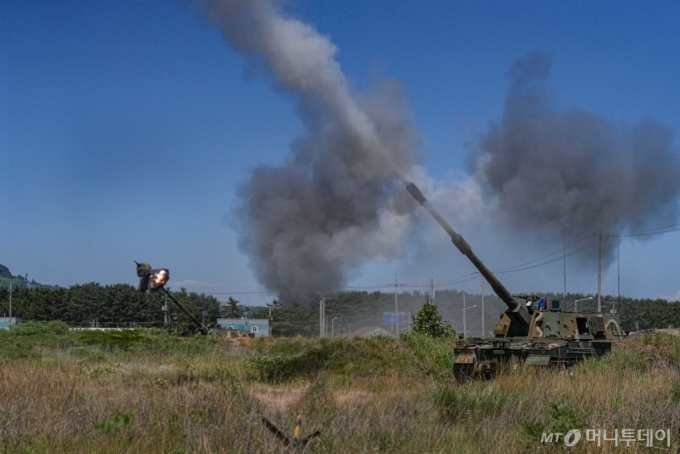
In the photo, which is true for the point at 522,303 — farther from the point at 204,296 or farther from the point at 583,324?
the point at 204,296

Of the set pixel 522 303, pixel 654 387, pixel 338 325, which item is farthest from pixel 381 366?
pixel 338 325

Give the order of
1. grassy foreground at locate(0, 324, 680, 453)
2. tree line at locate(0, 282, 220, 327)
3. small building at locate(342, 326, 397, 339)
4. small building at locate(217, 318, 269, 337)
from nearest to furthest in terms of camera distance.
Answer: grassy foreground at locate(0, 324, 680, 453) → small building at locate(342, 326, 397, 339) → tree line at locate(0, 282, 220, 327) → small building at locate(217, 318, 269, 337)

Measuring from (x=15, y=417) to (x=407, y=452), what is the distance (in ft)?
14.3

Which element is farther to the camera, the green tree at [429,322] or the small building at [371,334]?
the green tree at [429,322]

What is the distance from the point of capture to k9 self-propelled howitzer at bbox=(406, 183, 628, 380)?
16172mm

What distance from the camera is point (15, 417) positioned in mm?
7840

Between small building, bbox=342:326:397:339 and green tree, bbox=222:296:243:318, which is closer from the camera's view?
small building, bbox=342:326:397:339

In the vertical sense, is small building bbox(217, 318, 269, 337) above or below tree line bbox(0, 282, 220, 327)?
below

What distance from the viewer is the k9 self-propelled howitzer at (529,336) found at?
16.2m
